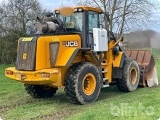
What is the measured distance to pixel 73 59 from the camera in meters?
8.16

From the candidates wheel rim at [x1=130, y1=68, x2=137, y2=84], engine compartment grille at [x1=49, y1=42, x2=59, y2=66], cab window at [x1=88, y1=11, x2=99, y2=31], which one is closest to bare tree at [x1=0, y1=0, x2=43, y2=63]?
wheel rim at [x1=130, y1=68, x2=137, y2=84]

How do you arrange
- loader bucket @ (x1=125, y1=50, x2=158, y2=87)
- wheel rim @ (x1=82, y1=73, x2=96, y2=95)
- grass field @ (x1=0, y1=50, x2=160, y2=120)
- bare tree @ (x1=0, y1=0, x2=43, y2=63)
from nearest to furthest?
1. grass field @ (x1=0, y1=50, x2=160, y2=120)
2. wheel rim @ (x1=82, y1=73, x2=96, y2=95)
3. loader bucket @ (x1=125, y1=50, x2=158, y2=87)
4. bare tree @ (x1=0, y1=0, x2=43, y2=63)

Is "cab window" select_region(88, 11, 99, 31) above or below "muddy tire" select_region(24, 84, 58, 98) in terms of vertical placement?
above

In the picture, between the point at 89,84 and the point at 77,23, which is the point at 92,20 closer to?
the point at 77,23

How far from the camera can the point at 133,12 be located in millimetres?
22844

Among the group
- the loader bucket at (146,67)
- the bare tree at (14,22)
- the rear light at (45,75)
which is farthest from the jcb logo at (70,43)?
the bare tree at (14,22)

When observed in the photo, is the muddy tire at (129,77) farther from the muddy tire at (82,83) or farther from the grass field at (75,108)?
the muddy tire at (82,83)

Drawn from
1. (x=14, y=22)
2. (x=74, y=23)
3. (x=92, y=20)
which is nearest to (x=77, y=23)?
(x=74, y=23)

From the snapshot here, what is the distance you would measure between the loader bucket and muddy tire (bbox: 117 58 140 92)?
1.58 ft

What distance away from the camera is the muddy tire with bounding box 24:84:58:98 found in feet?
29.9

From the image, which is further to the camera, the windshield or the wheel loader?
the windshield

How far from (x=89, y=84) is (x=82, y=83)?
48cm

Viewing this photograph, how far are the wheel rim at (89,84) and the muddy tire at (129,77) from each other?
155cm

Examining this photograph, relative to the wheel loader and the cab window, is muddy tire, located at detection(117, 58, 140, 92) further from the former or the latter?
the cab window
